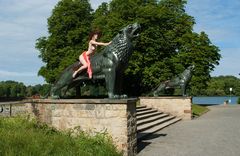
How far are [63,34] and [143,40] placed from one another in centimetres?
1174

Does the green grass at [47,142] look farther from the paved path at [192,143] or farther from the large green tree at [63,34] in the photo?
the large green tree at [63,34]

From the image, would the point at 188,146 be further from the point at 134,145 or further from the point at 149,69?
the point at 149,69

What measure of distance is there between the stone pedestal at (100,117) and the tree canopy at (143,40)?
857 inches

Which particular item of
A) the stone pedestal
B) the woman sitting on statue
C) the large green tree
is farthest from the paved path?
the large green tree

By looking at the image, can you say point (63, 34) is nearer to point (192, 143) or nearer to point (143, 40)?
point (143, 40)

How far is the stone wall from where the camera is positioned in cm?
2394

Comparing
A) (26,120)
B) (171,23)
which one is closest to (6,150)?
(26,120)

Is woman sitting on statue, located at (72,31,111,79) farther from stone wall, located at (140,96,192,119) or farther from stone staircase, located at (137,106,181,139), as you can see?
stone wall, located at (140,96,192,119)

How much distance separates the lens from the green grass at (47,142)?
28.0 ft

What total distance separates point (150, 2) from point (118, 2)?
2.79m

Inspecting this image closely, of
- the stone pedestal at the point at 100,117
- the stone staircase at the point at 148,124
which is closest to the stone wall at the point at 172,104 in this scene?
the stone staircase at the point at 148,124

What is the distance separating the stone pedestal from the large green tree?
2922cm

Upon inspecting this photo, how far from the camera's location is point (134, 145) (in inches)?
424

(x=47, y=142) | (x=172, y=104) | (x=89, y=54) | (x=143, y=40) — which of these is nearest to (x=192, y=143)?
(x=89, y=54)
